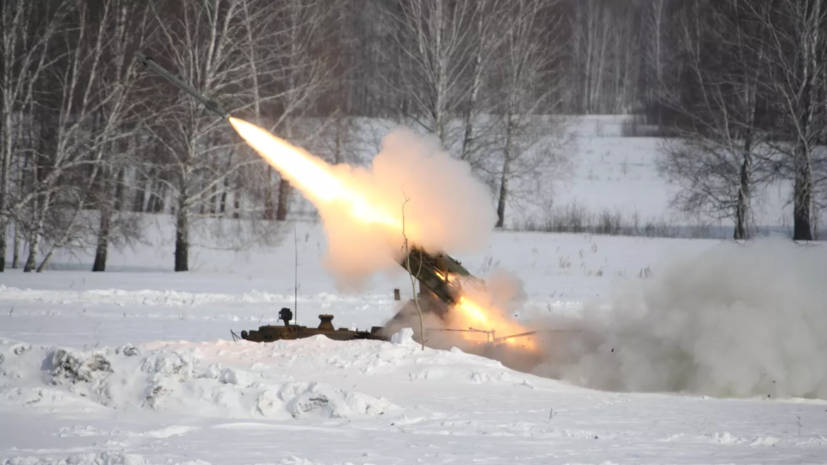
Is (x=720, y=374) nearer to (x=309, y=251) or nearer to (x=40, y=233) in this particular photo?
(x=40, y=233)

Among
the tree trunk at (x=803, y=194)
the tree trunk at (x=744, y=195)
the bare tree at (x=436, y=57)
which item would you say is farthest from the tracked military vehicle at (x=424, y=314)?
the tree trunk at (x=744, y=195)

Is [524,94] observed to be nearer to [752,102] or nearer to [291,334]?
[752,102]

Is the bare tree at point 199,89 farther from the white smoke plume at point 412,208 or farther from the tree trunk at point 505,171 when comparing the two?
the tree trunk at point 505,171

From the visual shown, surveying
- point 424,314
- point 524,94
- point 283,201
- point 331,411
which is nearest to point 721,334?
point 424,314

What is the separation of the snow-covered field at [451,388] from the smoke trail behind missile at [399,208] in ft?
2.81

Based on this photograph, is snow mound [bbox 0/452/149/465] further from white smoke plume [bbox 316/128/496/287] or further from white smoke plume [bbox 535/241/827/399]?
white smoke plume [bbox 316/128/496/287]

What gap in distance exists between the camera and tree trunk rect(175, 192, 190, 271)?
2592 centimetres

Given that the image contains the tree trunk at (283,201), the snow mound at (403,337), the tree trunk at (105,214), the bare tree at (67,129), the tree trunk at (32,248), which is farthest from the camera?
the tree trunk at (283,201)

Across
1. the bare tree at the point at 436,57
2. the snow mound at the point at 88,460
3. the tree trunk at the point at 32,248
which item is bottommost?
the snow mound at the point at 88,460

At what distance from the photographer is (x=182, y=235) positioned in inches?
1055

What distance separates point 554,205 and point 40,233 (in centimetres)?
2282

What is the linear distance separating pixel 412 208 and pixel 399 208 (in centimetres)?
26

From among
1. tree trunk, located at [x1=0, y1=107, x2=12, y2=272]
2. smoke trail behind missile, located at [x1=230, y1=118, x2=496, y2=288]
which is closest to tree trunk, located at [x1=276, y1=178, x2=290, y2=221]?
tree trunk, located at [x1=0, y1=107, x2=12, y2=272]

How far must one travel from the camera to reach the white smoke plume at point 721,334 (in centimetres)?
1272
